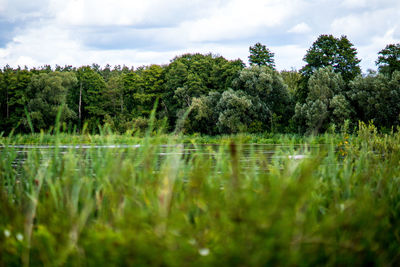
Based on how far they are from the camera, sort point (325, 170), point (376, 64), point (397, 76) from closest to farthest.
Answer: point (325, 170)
point (397, 76)
point (376, 64)

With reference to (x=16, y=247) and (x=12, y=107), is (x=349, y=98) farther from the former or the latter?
(x=12, y=107)

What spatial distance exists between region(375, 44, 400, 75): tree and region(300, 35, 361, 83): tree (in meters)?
2.27

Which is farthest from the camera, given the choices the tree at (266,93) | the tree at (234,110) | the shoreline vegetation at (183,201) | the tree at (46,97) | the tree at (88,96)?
the tree at (88,96)

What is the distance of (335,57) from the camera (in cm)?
3931

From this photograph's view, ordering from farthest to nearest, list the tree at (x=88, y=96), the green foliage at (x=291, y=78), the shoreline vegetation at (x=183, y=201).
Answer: the green foliage at (x=291, y=78)
the tree at (x=88, y=96)
the shoreline vegetation at (x=183, y=201)

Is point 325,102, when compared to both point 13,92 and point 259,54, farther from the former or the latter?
point 13,92

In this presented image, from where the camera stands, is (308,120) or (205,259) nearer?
(205,259)

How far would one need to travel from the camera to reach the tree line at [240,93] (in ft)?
111

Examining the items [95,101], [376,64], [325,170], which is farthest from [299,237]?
[95,101]

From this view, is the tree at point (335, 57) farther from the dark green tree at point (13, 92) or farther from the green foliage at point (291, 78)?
the dark green tree at point (13, 92)

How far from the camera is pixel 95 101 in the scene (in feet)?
194

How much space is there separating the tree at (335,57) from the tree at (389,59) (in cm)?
227

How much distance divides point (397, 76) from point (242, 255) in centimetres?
3728

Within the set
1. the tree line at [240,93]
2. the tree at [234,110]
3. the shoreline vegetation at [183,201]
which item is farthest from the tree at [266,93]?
the shoreline vegetation at [183,201]
